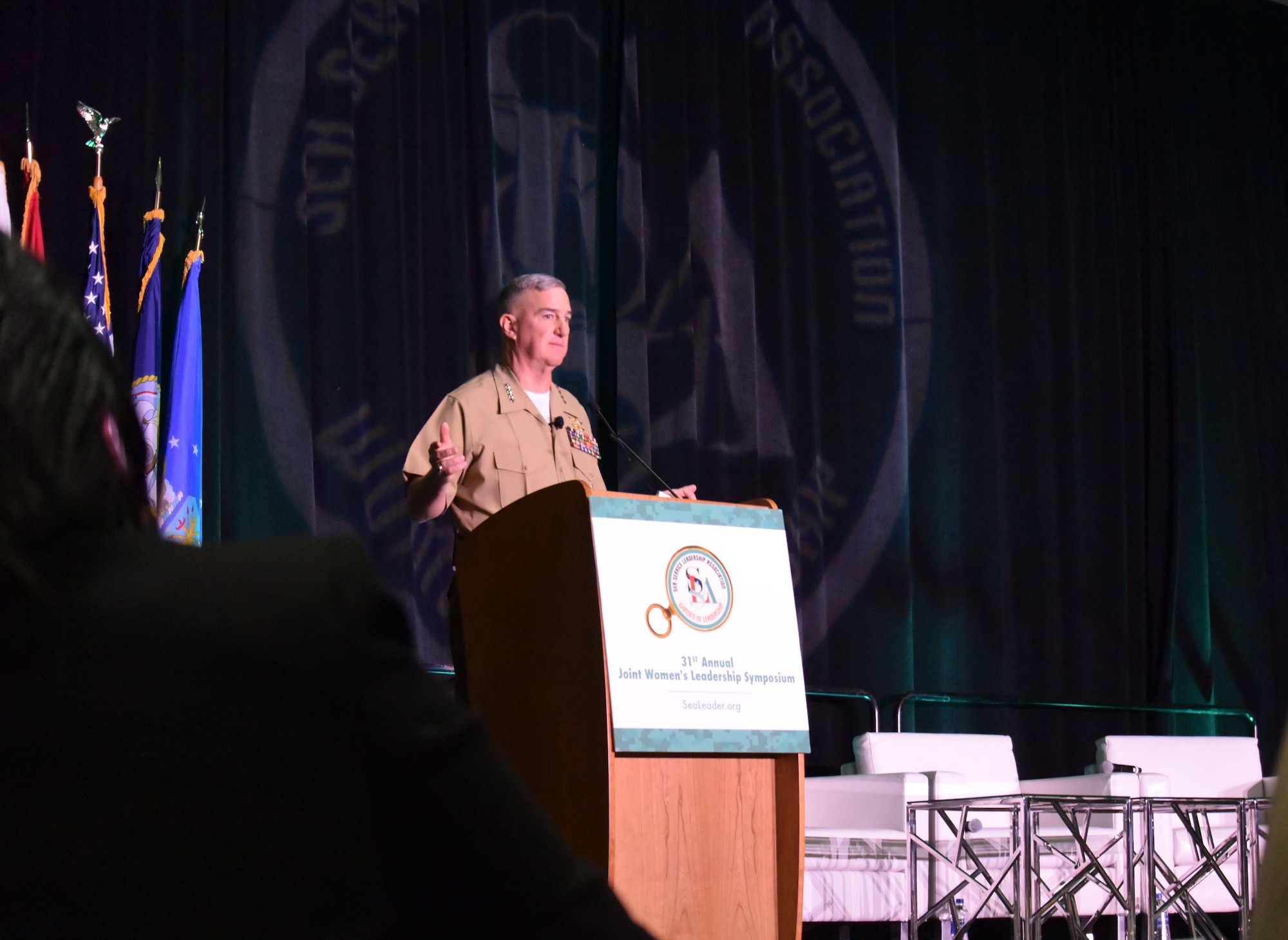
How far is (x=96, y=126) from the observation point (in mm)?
4242

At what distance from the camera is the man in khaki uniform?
10.7ft

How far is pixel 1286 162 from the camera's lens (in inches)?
293

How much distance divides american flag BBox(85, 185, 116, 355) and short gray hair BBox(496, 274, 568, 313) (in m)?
1.28

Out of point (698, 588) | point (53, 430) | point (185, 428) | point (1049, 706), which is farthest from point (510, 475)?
point (1049, 706)

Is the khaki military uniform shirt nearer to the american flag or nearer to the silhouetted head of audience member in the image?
the american flag

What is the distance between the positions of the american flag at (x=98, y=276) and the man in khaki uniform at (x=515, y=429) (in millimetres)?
1340

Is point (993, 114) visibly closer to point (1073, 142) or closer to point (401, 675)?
point (1073, 142)

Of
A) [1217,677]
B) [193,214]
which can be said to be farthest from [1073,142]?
[193,214]

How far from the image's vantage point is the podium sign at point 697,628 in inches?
99.6

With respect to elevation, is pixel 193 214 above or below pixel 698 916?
above

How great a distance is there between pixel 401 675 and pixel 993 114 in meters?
6.52

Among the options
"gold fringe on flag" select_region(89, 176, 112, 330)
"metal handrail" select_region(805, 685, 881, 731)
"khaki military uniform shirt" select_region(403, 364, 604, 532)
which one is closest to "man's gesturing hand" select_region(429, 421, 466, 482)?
"khaki military uniform shirt" select_region(403, 364, 604, 532)

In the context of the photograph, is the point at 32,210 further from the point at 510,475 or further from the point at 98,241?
the point at 510,475

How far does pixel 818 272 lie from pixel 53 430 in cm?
555
